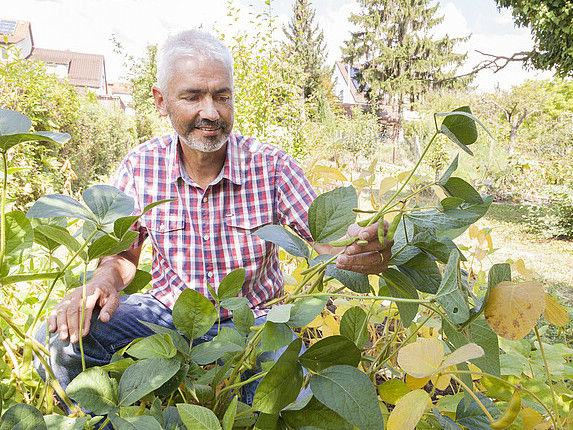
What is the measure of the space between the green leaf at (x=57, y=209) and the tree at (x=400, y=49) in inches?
1084

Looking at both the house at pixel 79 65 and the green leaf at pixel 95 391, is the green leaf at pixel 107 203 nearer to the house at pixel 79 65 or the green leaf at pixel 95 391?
the green leaf at pixel 95 391

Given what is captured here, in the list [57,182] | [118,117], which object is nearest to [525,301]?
[57,182]

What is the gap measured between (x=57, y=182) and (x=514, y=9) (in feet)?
34.8

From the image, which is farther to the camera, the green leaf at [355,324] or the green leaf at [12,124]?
the green leaf at [355,324]

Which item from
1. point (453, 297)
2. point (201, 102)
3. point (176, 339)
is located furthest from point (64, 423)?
point (201, 102)

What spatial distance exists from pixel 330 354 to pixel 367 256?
132 mm

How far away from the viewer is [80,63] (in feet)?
120

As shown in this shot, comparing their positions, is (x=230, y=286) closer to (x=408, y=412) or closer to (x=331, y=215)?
(x=331, y=215)

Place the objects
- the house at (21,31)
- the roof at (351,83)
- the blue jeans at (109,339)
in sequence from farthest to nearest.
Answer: the roof at (351,83) → the house at (21,31) → the blue jeans at (109,339)

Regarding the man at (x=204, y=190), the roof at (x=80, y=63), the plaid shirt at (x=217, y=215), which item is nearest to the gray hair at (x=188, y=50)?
Result: the man at (x=204, y=190)

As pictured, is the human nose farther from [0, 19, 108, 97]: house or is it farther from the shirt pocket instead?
[0, 19, 108, 97]: house

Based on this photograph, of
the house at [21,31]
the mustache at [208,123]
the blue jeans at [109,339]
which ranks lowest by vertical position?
the blue jeans at [109,339]

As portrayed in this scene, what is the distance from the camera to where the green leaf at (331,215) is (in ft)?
1.67

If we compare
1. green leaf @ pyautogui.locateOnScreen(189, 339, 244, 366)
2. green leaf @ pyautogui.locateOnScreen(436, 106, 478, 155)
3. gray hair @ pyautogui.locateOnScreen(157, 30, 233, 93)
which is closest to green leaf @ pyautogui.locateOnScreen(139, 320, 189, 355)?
green leaf @ pyautogui.locateOnScreen(189, 339, 244, 366)
